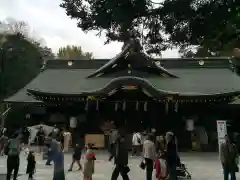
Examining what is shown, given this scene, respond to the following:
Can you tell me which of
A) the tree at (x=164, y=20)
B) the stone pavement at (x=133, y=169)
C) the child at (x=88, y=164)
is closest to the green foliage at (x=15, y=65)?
the stone pavement at (x=133, y=169)

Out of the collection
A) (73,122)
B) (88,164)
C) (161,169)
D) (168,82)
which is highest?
(168,82)

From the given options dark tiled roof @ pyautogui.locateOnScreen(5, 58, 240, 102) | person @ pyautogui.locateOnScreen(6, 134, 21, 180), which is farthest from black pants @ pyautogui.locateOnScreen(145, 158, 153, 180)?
dark tiled roof @ pyautogui.locateOnScreen(5, 58, 240, 102)

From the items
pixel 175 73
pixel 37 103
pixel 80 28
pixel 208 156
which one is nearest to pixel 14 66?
pixel 37 103

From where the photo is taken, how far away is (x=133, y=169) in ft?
48.4

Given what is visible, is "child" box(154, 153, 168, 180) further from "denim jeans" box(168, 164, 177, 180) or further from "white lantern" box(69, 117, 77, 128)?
"white lantern" box(69, 117, 77, 128)

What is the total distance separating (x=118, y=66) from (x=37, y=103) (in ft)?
19.7

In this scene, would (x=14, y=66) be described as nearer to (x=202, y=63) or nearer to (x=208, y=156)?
(x=202, y=63)

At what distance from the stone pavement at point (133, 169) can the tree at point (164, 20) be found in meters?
6.31

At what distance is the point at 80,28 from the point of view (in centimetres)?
793

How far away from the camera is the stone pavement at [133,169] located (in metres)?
13.0

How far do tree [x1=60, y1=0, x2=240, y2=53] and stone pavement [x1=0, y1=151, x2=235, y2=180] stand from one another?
249 inches

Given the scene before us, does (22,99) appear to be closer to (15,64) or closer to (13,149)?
(13,149)

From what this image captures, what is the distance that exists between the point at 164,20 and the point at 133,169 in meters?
8.56

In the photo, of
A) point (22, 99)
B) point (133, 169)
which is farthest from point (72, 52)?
point (133, 169)
